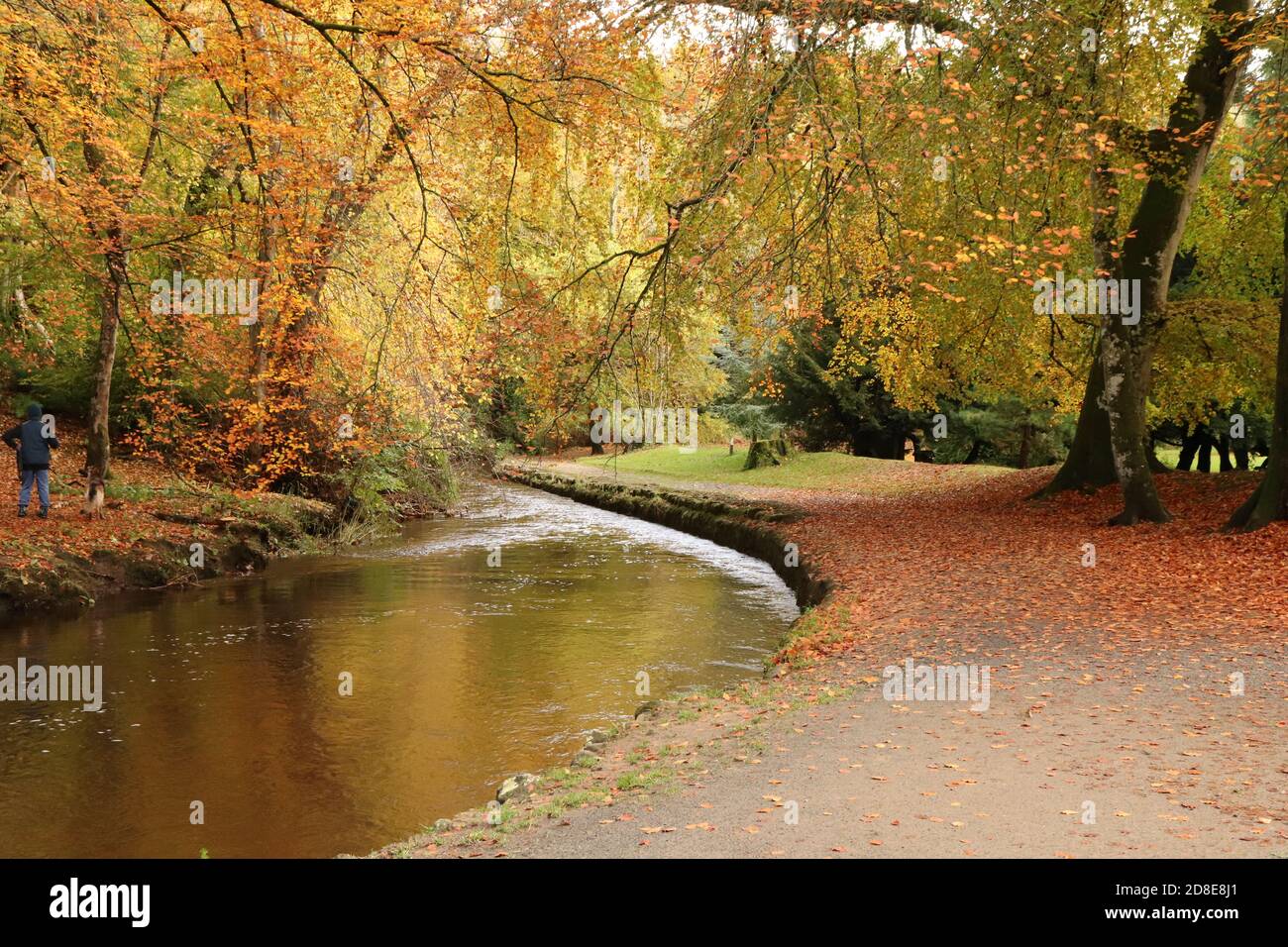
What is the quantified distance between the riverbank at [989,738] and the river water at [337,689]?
1.27m

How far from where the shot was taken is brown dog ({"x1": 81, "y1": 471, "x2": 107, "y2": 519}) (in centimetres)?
1659

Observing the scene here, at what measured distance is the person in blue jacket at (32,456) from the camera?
51.7ft

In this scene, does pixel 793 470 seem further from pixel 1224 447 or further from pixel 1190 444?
pixel 1224 447

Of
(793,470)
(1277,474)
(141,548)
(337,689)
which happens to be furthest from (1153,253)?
(793,470)

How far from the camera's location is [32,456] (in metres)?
15.8

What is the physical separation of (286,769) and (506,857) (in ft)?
11.9

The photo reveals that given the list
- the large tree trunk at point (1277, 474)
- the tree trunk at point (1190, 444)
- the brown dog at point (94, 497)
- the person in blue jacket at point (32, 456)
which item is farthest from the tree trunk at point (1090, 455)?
the person in blue jacket at point (32, 456)

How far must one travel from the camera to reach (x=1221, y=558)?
12.4 meters

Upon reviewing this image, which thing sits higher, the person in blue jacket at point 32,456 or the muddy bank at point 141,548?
the person in blue jacket at point 32,456

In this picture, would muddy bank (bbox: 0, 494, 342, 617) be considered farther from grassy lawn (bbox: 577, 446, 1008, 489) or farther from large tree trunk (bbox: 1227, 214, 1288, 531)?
large tree trunk (bbox: 1227, 214, 1288, 531)

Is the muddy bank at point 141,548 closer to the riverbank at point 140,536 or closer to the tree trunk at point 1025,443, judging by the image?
the riverbank at point 140,536

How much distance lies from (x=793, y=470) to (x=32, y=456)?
24823 mm

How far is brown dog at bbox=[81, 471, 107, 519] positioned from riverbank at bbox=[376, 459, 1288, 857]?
12830 millimetres
